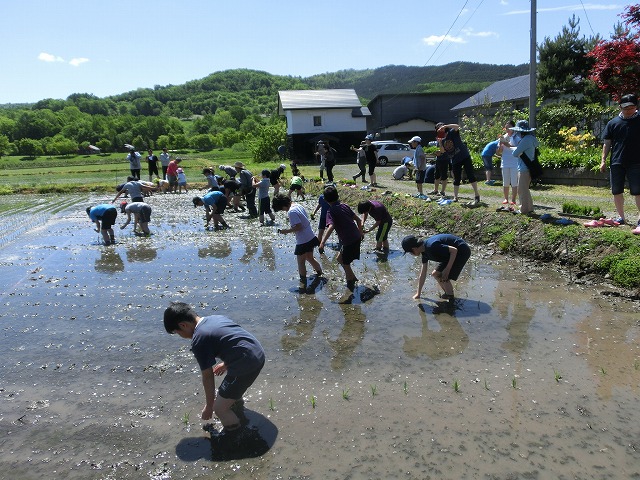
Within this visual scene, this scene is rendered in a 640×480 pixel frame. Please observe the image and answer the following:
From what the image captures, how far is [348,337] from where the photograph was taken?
6.45 metres

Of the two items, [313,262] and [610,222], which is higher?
[610,222]

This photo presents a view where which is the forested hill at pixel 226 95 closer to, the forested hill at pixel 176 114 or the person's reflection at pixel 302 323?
the forested hill at pixel 176 114

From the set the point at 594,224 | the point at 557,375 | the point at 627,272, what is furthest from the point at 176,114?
the point at 557,375

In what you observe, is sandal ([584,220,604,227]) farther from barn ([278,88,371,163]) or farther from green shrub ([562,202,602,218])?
barn ([278,88,371,163])

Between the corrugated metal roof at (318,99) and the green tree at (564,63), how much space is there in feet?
57.4

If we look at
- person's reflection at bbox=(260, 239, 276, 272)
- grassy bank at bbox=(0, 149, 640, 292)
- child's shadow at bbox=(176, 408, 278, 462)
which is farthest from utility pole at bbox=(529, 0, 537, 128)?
child's shadow at bbox=(176, 408, 278, 462)

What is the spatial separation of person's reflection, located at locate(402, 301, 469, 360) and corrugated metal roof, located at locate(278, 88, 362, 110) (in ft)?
129

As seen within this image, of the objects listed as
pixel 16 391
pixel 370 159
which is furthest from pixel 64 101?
pixel 16 391

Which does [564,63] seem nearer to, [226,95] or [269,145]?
[269,145]

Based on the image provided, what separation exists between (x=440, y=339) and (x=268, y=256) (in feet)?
17.6

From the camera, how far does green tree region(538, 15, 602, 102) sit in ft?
98.6

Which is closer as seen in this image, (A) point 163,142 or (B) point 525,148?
(B) point 525,148

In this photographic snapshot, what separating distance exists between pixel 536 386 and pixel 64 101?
184 m

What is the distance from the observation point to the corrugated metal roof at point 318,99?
44.8 m
